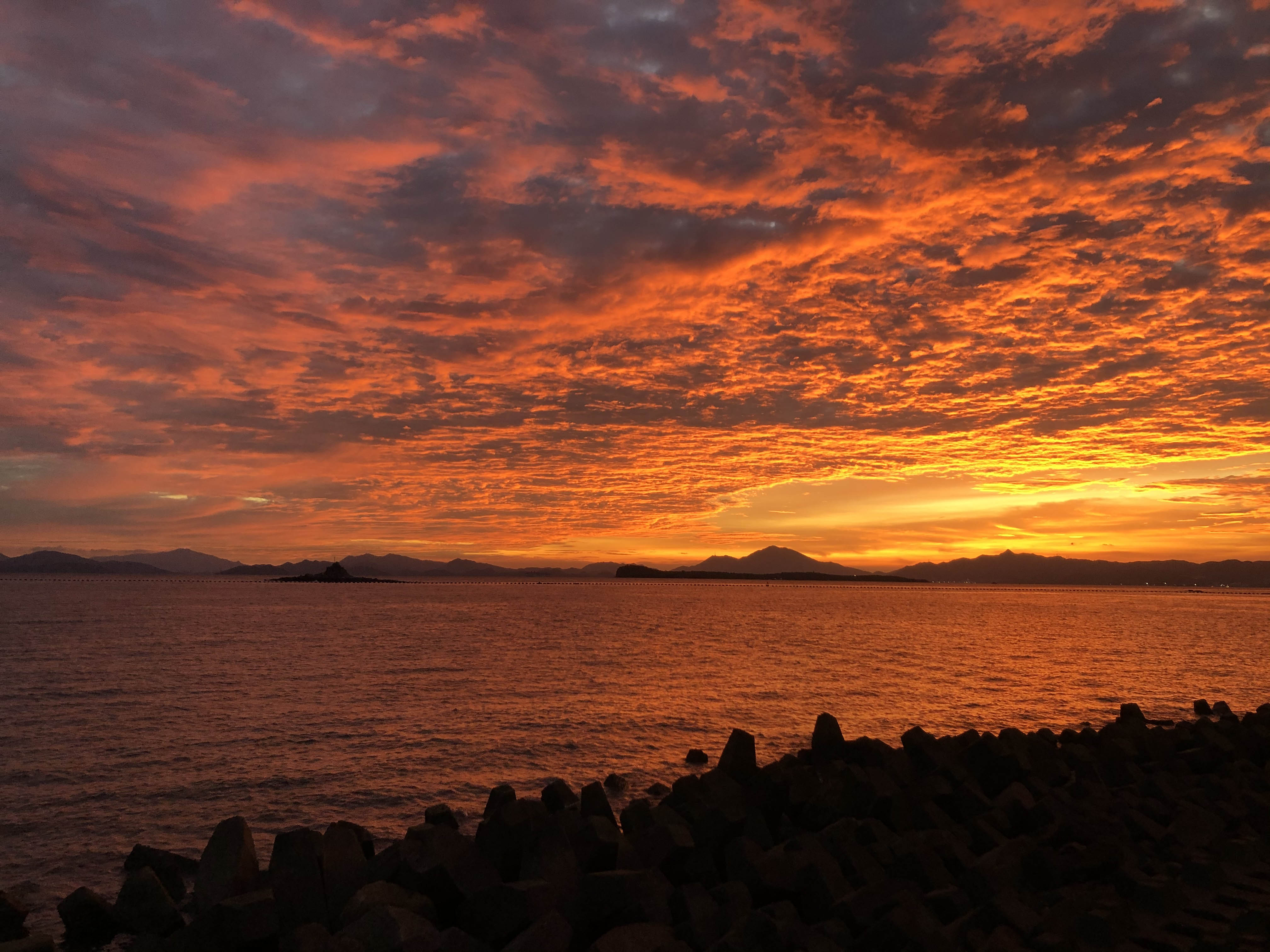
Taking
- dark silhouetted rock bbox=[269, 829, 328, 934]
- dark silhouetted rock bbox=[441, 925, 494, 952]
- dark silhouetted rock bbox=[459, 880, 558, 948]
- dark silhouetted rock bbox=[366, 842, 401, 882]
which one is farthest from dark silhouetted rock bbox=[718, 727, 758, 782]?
dark silhouetted rock bbox=[269, 829, 328, 934]

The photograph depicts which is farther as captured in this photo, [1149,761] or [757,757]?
[757,757]

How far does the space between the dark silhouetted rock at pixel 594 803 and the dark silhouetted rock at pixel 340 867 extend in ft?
11.8

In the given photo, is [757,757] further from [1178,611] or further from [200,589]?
[200,589]

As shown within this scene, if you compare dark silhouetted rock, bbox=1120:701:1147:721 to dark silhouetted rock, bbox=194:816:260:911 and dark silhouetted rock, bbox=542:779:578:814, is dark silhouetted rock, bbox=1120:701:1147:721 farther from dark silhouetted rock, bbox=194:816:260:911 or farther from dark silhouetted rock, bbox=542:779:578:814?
dark silhouetted rock, bbox=194:816:260:911

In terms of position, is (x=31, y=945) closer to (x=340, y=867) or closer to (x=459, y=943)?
(x=340, y=867)

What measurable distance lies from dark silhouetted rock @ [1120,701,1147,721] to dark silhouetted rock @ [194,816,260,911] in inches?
776

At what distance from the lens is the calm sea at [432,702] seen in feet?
53.3

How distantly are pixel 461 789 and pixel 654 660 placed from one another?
25.0 meters

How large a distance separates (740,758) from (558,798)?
347 cm

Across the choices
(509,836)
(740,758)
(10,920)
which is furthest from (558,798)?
(10,920)

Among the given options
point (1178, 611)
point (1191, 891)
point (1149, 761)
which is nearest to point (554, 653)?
point (1149, 761)

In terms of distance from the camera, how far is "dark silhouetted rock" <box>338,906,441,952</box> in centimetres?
731

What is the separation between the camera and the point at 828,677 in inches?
1405

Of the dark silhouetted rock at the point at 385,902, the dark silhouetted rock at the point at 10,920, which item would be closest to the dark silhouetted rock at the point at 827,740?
the dark silhouetted rock at the point at 385,902
